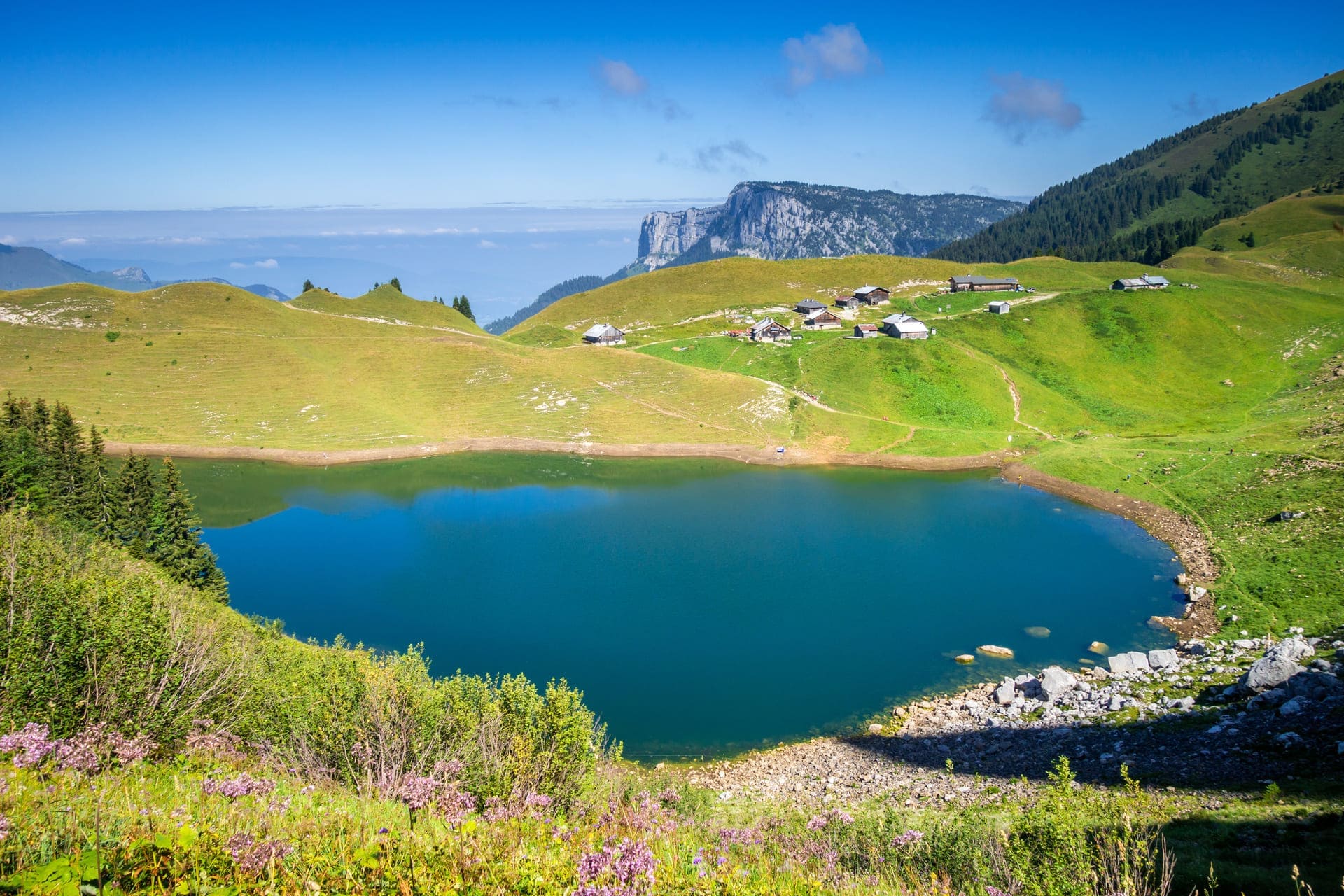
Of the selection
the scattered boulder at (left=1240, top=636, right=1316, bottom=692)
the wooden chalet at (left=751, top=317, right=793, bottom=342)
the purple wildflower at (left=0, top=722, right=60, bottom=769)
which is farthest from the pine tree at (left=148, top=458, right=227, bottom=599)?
the wooden chalet at (left=751, top=317, right=793, bottom=342)

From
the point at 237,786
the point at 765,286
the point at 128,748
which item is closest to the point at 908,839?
the point at 237,786

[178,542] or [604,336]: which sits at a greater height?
[604,336]

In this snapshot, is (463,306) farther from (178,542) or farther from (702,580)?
(702,580)

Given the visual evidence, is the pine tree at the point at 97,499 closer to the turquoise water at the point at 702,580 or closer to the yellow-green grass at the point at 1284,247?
the turquoise water at the point at 702,580

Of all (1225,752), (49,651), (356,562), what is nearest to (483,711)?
(49,651)

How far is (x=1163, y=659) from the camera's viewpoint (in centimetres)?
3522

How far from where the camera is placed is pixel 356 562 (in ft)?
168

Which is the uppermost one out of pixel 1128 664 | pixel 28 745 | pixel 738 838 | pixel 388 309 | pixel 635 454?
pixel 388 309

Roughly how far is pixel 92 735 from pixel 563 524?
1858 inches

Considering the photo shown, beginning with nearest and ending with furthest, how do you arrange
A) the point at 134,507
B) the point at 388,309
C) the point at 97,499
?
1. the point at 134,507
2. the point at 97,499
3. the point at 388,309

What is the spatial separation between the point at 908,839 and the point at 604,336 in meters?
106

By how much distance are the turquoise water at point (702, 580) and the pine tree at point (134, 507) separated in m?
6.85

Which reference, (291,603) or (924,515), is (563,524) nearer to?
(291,603)

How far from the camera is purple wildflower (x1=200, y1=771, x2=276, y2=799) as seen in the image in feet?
32.2
